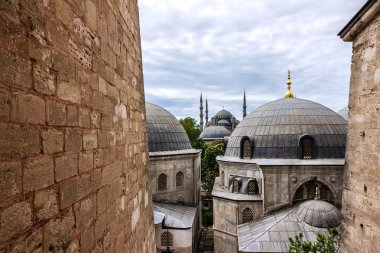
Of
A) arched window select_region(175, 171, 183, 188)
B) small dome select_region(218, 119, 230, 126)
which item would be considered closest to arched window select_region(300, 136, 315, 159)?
arched window select_region(175, 171, 183, 188)

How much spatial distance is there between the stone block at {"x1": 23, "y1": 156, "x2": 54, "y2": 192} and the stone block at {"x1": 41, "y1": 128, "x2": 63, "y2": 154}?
0.06 metres

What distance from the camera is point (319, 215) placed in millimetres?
12453

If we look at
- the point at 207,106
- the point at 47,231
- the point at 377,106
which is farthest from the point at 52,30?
the point at 207,106

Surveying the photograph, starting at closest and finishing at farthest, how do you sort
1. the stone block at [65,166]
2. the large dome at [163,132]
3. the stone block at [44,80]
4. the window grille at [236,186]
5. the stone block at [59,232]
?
the stone block at [44,80], the stone block at [59,232], the stone block at [65,166], the window grille at [236,186], the large dome at [163,132]

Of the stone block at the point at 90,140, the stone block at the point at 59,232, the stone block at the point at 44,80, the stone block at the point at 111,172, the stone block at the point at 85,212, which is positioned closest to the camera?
the stone block at the point at 44,80

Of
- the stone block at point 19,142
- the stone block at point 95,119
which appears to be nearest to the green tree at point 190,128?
the stone block at point 95,119

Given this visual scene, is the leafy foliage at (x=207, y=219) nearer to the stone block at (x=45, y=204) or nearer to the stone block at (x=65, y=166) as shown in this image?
the stone block at (x=65, y=166)

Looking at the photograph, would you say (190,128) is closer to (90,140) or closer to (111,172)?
(111,172)

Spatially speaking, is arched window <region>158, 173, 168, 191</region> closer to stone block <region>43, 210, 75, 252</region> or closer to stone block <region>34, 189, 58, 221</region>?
stone block <region>43, 210, 75, 252</region>

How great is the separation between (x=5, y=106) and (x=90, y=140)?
104 cm

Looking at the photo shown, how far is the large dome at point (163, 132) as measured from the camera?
1822cm

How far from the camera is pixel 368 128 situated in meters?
5.50

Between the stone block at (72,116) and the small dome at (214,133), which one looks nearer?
the stone block at (72,116)

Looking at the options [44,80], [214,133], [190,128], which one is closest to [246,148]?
[44,80]
